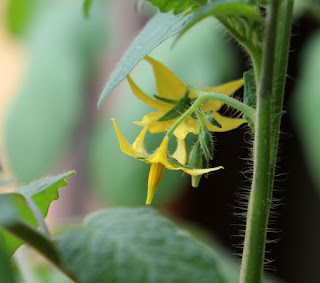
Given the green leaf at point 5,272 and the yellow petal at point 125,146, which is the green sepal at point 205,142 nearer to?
the yellow petal at point 125,146

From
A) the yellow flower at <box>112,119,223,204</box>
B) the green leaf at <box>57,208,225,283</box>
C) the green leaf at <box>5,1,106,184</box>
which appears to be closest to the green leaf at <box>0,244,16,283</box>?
the green leaf at <box>57,208,225,283</box>

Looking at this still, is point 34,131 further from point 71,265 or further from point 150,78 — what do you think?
point 71,265

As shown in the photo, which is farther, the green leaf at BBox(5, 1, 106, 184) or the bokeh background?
the green leaf at BBox(5, 1, 106, 184)

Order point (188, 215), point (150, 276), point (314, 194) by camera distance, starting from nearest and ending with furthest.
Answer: point (150, 276), point (314, 194), point (188, 215)

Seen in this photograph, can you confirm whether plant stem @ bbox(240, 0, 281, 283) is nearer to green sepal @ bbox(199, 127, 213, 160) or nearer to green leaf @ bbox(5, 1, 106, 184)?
green sepal @ bbox(199, 127, 213, 160)

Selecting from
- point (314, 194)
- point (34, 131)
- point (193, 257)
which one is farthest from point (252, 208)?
point (314, 194)

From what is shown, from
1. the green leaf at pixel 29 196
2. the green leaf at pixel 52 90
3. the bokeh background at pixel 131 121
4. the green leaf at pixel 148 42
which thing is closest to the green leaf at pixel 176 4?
the green leaf at pixel 148 42
